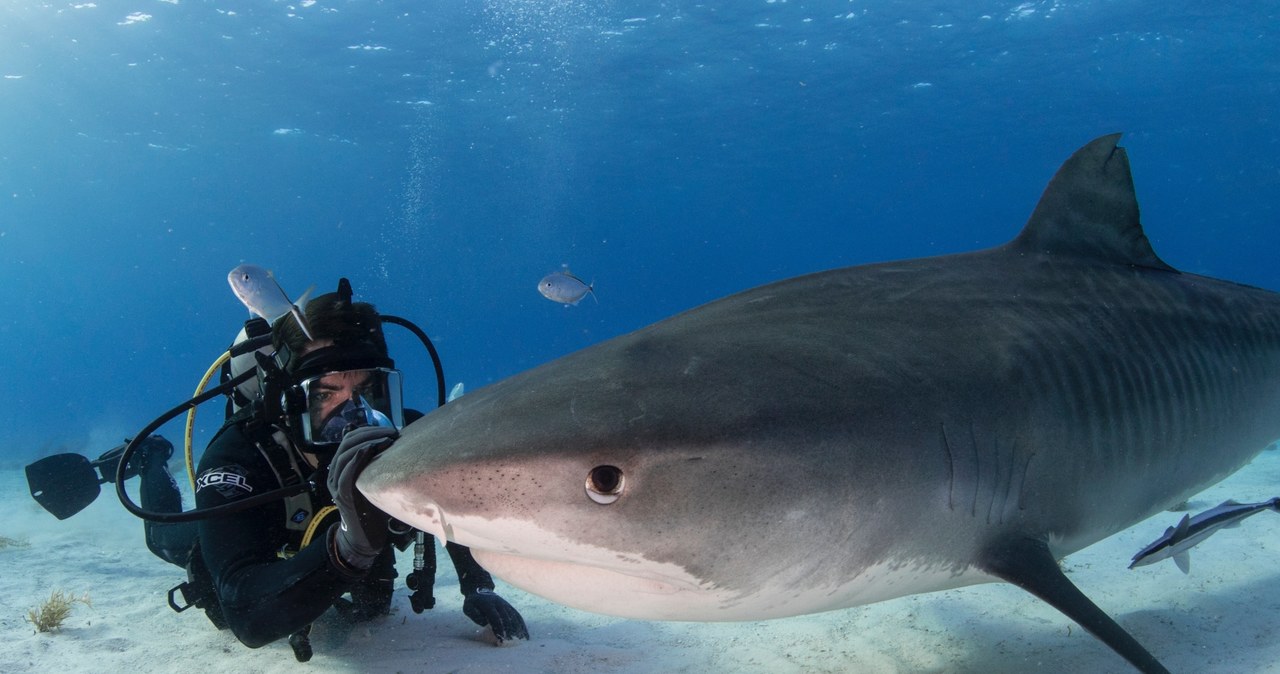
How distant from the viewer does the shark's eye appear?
1389 mm

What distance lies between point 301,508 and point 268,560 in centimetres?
35

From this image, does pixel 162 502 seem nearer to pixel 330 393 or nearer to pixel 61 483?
pixel 61 483

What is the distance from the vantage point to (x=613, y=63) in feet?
87.2

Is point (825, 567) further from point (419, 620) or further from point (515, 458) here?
point (419, 620)

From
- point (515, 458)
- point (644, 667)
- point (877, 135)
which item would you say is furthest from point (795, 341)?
point (877, 135)

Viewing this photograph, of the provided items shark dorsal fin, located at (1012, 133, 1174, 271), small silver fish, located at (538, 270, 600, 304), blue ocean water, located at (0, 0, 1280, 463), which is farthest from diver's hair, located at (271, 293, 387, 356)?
blue ocean water, located at (0, 0, 1280, 463)

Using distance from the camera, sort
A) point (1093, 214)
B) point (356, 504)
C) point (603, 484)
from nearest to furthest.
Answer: point (603, 484)
point (356, 504)
point (1093, 214)

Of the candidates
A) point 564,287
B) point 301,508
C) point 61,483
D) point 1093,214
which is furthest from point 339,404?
point 564,287

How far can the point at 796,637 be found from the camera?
3469 mm

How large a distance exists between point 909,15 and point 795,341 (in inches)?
983

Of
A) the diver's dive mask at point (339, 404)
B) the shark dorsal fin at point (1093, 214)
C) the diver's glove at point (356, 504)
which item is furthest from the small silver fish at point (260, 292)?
the shark dorsal fin at point (1093, 214)

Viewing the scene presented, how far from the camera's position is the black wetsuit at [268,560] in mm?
2604

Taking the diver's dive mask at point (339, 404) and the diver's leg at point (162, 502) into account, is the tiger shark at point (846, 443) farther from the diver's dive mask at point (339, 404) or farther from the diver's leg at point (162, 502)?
the diver's leg at point (162, 502)

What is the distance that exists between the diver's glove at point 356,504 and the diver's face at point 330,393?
83 centimetres
